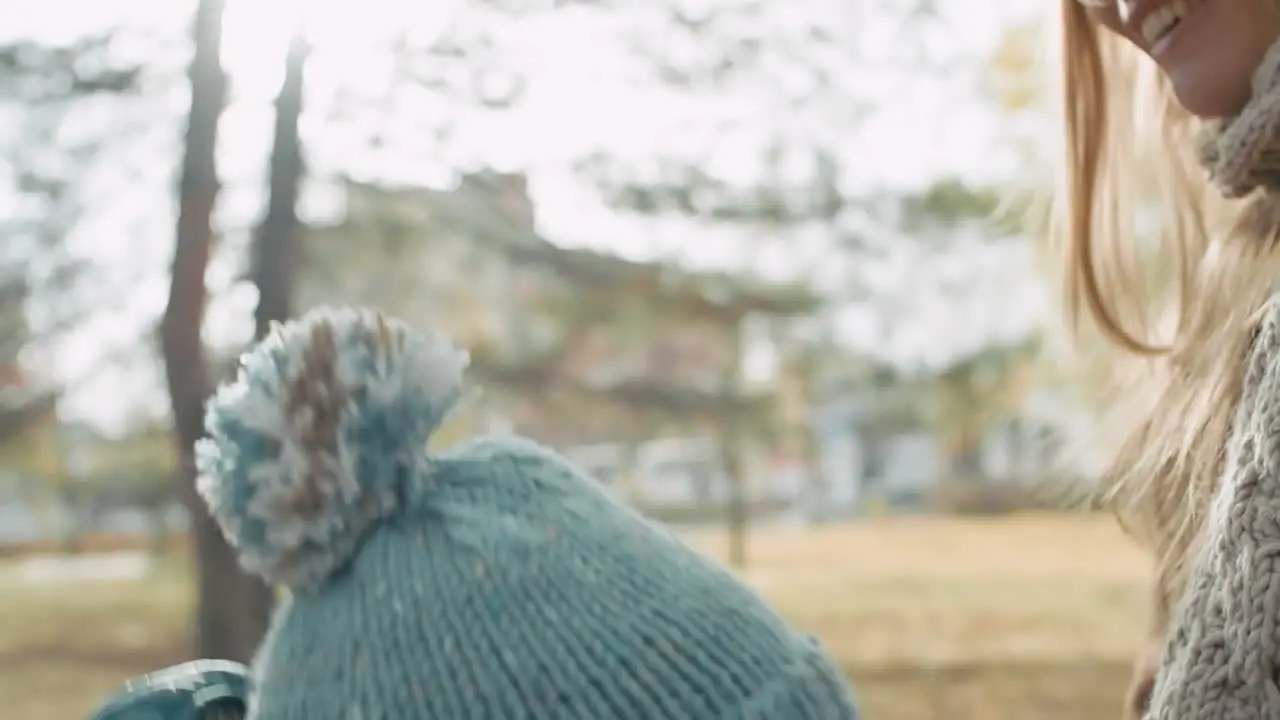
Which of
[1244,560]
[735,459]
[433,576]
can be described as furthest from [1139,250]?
[735,459]

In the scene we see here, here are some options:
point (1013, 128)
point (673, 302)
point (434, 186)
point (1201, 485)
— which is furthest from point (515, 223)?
point (1201, 485)

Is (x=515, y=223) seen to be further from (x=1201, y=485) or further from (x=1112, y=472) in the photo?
(x=1201, y=485)

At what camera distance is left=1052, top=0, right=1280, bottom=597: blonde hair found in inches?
26.5

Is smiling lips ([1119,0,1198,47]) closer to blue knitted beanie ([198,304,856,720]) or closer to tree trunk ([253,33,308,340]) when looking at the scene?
blue knitted beanie ([198,304,856,720])

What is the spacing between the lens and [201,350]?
1.11 metres

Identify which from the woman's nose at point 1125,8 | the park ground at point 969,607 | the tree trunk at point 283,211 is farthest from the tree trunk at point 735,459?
the woman's nose at point 1125,8

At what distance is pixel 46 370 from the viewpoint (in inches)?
47.6

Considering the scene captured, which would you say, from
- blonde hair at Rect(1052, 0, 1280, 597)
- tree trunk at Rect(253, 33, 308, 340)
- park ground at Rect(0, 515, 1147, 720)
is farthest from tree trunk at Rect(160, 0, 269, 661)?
blonde hair at Rect(1052, 0, 1280, 597)

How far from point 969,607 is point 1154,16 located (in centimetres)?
120

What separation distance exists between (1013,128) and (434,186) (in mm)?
665

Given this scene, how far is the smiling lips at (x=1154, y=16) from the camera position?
22.0 inches

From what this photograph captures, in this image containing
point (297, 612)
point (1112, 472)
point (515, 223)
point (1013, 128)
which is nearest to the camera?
point (297, 612)

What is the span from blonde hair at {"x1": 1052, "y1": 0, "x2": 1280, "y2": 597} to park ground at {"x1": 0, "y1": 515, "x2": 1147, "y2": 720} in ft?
2.36

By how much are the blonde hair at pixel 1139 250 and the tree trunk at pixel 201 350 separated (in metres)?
0.70
